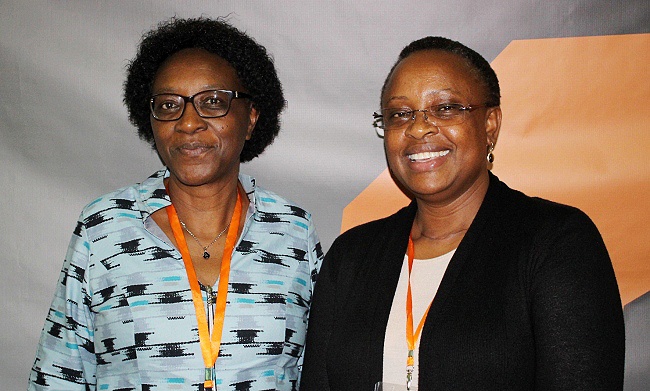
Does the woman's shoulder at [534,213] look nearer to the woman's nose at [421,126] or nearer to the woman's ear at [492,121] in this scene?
the woman's ear at [492,121]

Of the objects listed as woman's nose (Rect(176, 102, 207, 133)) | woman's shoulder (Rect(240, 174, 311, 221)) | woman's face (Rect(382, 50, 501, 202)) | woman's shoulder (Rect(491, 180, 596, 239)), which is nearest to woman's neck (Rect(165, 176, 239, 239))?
woman's shoulder (Rect(240, 174, 311, 221))

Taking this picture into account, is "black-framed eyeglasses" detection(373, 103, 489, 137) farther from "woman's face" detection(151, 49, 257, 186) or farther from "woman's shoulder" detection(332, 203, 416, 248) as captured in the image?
"woman's face" detection(151, 49, 257, 186)

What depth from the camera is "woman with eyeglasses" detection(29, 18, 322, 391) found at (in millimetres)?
1939

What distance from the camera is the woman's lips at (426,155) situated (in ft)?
6.08

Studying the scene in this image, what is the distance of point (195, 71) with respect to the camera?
2084 millimetres

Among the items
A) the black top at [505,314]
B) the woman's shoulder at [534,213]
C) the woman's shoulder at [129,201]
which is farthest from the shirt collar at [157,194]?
the woman's shoulder at [534,213]

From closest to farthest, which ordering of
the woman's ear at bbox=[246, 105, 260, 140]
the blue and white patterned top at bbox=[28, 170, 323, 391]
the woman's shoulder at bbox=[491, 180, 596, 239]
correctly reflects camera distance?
the woman's shoulder at bbox=[491, 180, 596, 239], the blue and white patterned top at bbox=[28, 170, 323, 391], the woman's ear at bbox=[246, 105, 260, 140]

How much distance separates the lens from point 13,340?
2.64 metres

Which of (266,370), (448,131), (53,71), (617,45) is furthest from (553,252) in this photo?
(53,71)

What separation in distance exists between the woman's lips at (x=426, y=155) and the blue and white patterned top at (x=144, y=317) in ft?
2.11

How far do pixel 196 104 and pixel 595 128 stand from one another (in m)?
1.72

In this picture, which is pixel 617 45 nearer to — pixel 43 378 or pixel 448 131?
pixel 448 131

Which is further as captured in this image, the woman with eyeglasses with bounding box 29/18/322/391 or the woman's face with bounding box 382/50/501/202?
the woman with eyeglasses with bounding box 29/18/322/391

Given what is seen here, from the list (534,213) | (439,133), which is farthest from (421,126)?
(534,213)
